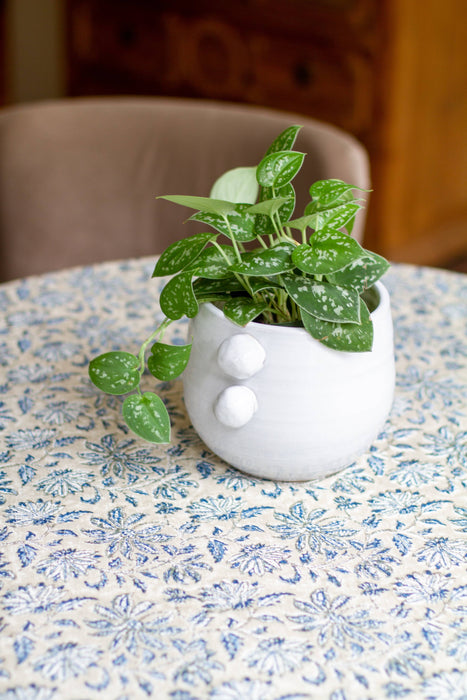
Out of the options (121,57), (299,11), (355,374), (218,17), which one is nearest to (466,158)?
(299,11)

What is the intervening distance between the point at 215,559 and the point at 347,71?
204 centimetres

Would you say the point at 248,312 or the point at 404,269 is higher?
the point at 248,312

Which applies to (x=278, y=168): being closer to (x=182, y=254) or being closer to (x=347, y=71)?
(x=182, y=254)

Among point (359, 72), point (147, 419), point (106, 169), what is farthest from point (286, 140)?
point (359, 72)

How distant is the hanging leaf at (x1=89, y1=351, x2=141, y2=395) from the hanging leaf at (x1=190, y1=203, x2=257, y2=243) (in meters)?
0.13

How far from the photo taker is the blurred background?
7.57 ft

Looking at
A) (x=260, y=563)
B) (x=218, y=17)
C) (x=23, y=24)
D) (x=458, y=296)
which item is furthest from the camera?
(x=23, y=24)

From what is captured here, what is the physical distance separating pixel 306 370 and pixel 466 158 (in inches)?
93.5

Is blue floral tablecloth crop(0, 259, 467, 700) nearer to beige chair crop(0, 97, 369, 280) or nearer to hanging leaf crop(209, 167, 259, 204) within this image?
hanging leaf crop(209, 167, 259, 204)

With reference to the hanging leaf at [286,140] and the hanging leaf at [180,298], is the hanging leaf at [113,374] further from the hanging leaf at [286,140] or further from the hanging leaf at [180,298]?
the hanging leaf at [286,140]

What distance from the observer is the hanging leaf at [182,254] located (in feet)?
2.02

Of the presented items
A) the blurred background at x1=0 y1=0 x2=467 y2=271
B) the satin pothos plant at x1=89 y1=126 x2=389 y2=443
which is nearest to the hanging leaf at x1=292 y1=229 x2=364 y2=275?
the satin pothos plant at x1=89 y1=126 x2=389 y2=443

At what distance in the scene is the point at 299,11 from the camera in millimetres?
2373

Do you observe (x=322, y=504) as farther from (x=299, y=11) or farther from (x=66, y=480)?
(x=299, y=11)
